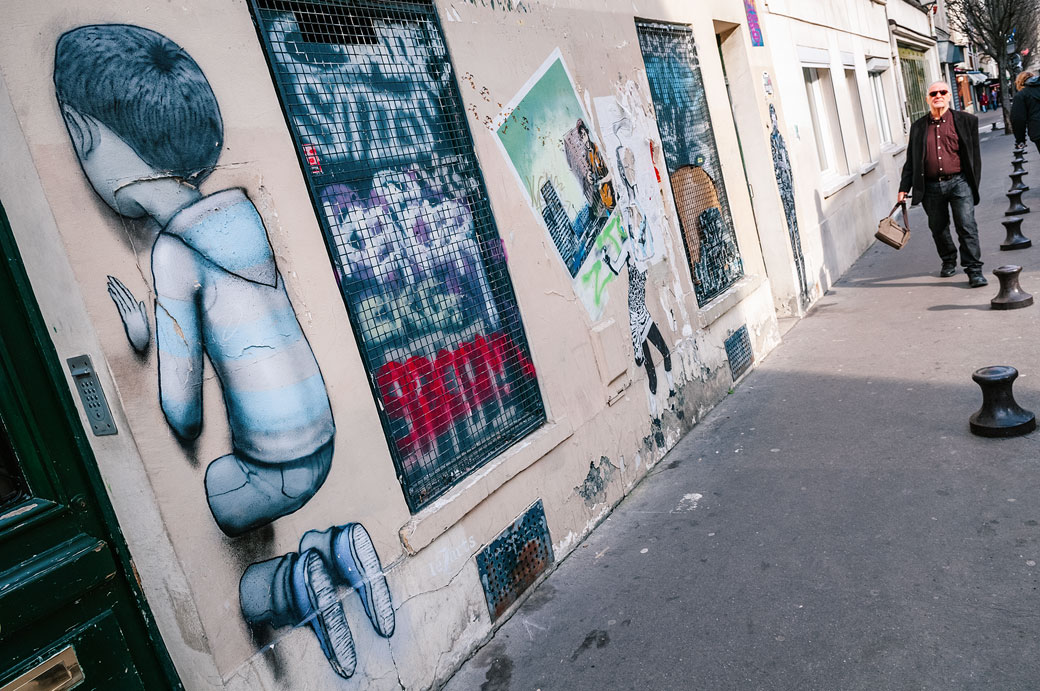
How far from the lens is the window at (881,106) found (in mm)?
16859

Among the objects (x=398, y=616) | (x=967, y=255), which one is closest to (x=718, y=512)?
(x=398, y=616)

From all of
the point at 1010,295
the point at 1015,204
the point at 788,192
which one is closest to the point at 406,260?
the point at 1010,295

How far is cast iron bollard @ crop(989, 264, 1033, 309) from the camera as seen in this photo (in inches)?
280

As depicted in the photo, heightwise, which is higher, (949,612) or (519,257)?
(519,257)

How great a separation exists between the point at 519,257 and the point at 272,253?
1731 millimetres

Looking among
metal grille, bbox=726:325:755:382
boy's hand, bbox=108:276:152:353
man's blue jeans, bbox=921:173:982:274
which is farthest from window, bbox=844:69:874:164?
boy's hand, bbox=108:276:152:353

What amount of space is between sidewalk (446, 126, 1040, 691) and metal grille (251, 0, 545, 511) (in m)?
0.94

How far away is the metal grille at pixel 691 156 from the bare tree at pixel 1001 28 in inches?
1021

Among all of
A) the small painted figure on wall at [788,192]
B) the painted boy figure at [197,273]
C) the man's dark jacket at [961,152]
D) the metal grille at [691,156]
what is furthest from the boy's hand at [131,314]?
the man's dark jacket at [961,152]

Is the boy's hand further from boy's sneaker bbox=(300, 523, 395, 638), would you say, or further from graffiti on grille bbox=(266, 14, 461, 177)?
graffiti on grille bbox=(266, 14, 461, 177)

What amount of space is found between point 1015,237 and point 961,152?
2397mm

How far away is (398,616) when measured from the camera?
333cm

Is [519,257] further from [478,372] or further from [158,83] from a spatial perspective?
[158,83]

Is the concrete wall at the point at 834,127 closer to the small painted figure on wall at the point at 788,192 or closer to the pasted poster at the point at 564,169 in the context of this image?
the small painted figure on wall at the point at 788,192
